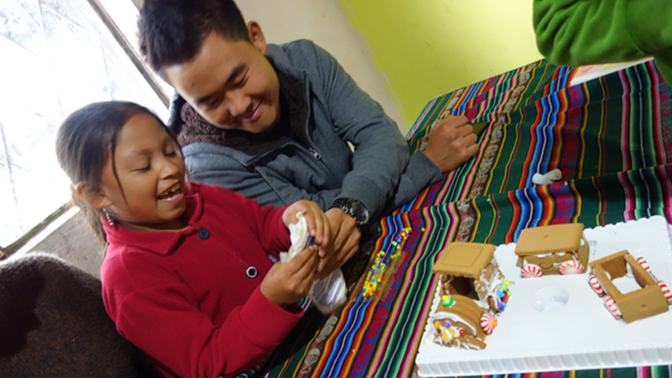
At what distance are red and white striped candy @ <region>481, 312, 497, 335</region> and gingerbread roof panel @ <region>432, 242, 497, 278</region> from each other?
0.19 feet

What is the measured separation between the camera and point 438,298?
0.77 metres

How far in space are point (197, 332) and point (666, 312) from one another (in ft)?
2.25

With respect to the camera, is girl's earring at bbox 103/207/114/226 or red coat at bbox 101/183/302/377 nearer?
red coat at bbox 101/183/302/377

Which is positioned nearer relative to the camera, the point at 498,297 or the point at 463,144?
the point at 498,297

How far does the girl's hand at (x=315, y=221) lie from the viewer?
3.01 feet

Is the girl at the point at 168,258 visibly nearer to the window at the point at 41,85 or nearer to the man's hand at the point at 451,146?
the man's hand at the point at 451,146

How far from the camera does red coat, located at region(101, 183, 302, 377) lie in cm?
79

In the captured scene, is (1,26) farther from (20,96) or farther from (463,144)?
(463,144)

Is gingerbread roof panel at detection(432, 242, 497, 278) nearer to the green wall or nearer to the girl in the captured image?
the girl

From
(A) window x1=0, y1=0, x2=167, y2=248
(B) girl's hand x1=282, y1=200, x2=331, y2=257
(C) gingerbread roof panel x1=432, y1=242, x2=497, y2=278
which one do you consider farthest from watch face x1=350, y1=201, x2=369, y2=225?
(A) window x1=0, y1=0, x2=167, y2=248

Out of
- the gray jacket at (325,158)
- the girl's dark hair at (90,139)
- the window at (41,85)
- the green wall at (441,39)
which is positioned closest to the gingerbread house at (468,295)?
the gray jacket at (325,158)

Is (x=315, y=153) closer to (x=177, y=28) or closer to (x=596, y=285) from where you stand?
(x=177, y=28)

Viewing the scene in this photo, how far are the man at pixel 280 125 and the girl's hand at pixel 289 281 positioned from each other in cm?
9

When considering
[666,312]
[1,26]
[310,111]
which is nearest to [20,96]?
[1,26]
